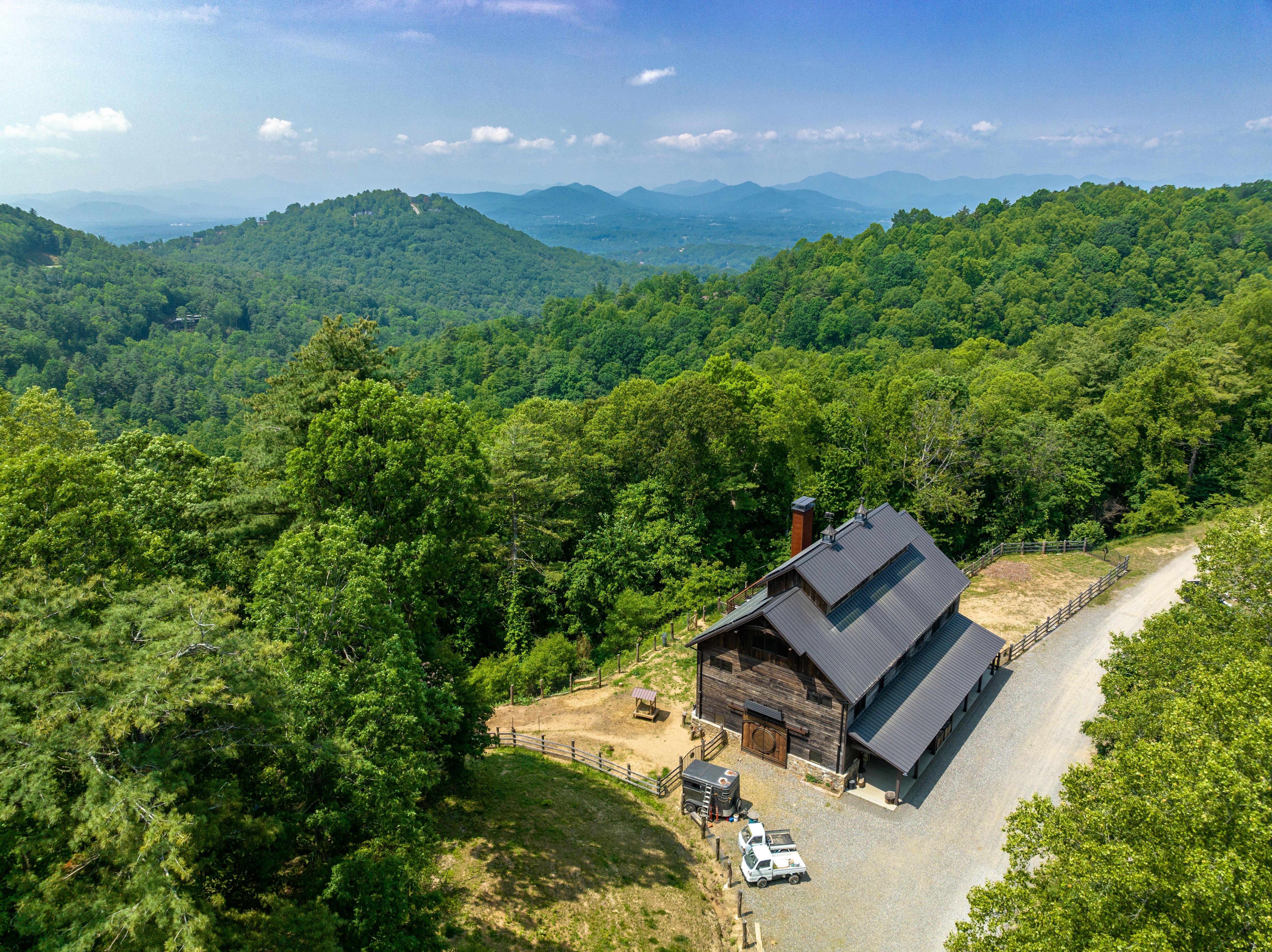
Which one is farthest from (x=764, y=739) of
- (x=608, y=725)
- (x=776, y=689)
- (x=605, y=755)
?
(x=608, y=725)

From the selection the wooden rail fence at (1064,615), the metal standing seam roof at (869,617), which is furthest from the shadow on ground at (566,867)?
the wooden rail fence at (1064,615)

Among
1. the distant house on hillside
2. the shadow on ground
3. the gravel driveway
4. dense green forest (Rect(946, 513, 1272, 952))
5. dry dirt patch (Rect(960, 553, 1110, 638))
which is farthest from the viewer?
dry dirt patch (Rect(960, 553, 1110, 638))

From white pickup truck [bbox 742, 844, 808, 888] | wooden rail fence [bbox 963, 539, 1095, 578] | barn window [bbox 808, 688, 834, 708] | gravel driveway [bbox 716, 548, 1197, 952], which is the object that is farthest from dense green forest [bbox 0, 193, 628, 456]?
wooden rail fence [bbox 963, 539, 1095, 578]

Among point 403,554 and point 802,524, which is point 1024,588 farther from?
point 403,554

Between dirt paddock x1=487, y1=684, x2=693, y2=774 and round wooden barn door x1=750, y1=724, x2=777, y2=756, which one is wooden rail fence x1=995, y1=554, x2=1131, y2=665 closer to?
round wooden barn door x1=750, y1=724, x2=777, y2=756

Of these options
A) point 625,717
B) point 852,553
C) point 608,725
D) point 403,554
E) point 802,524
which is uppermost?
point 403,554

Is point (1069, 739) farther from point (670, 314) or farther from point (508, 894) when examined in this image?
point (670, 314)
